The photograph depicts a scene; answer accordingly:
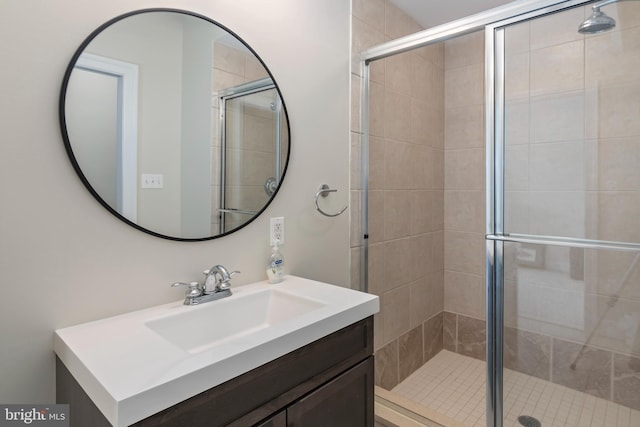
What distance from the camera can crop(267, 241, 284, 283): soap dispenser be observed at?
1.36 m

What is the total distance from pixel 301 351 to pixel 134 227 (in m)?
0.62

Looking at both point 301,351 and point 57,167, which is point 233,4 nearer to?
point 57,167

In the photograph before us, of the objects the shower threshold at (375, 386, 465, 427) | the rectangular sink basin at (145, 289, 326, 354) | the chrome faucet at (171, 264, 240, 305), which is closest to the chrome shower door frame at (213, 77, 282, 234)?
the chrome faucet at (171, 264, 240, 305)

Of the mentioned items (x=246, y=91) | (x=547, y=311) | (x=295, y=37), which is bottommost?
(x=547, y=311)

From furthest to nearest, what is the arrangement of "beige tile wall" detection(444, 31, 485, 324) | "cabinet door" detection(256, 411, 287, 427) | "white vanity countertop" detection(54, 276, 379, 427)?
"beige tile wall" detection(444, 31, 485, 324), "cabinet door" detection(256, 411, 287, 427), "white vanity countertop" detection(54, 276, 379, 427)

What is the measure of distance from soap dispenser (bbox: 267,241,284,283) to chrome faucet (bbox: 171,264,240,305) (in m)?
0.20

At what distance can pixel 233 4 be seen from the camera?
128 centimetres

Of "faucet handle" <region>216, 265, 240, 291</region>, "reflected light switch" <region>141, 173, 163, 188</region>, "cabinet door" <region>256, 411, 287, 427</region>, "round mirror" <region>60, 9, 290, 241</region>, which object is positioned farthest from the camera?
"faucet handle" <region>216, 265, 240, 291</region>

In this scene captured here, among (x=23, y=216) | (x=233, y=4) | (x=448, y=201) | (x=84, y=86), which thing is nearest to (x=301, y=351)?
(x=23, y=216)

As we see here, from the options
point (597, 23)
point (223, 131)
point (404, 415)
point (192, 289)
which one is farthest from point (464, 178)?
point (192, 289)

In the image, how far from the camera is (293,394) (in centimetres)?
90

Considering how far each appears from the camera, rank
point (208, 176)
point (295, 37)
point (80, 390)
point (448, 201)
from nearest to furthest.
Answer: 1. point (80, 390)
2. point (208, 176)
3. point (295, 37)
4. point (448, 201)

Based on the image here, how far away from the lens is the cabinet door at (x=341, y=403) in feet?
3.01

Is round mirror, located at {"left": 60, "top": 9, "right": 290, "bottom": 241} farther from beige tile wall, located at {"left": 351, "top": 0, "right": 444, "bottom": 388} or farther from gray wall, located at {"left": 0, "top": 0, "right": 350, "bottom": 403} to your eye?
beige tile wall, located at {"left": 351, "top": 0, "right": 444, "bottom": 388}
